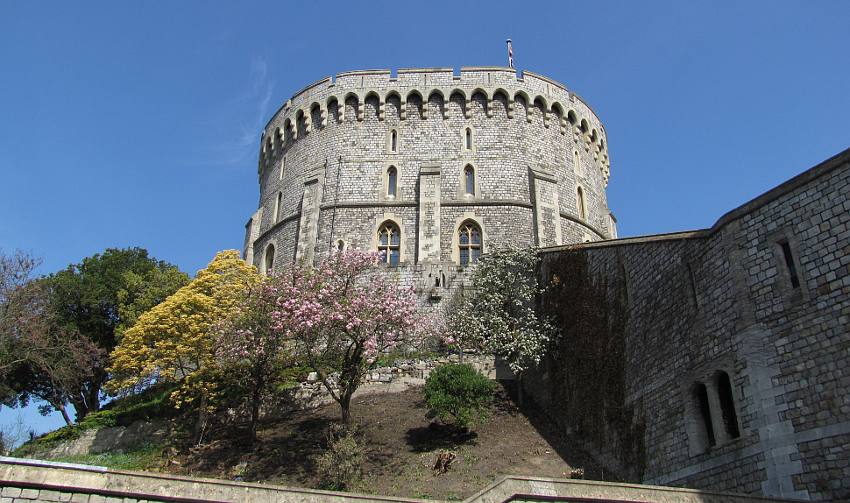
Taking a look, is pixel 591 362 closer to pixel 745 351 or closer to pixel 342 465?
pixel 745 351

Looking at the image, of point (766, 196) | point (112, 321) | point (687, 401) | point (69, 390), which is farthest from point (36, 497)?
point (112, 321)

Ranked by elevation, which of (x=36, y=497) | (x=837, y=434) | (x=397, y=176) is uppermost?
(x=397, y=176)

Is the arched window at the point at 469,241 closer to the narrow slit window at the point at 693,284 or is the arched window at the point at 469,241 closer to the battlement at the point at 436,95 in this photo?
the battlement at the point at 436,95

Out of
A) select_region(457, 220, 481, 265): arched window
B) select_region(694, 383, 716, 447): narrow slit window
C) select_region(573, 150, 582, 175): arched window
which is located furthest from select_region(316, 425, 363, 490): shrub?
select_region(573, 150, 582, 175): arched window

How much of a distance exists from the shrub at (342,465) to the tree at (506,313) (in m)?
7.99

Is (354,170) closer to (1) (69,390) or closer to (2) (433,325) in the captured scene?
(2) (433,325)

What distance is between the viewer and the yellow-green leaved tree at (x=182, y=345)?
85.0 ft

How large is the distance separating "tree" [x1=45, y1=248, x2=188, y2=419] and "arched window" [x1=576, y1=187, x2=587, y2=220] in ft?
72.4

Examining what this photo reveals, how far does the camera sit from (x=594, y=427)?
21844 mm

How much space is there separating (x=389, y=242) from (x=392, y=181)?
3898 millimetres

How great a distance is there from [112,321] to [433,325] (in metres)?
19.6

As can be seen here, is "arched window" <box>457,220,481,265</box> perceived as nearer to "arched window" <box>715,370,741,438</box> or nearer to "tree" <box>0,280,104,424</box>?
"tree" <box>0,280,104,424</box>

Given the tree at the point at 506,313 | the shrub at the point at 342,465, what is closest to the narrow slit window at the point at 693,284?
the tree at the point at 506,313

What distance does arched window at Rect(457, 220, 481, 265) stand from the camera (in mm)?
36250
